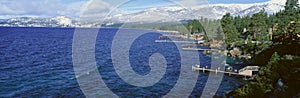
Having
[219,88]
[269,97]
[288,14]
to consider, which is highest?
[288,14]

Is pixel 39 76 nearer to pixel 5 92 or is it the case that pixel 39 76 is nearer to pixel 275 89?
pixel 5 92

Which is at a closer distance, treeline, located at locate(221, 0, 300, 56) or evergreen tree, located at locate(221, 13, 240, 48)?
treeline, located at locate(221, 0, 300, 56)

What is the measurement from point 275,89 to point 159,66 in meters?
26.6

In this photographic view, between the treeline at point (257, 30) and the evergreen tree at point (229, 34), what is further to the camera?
the evergreen tree at point (229, 34)

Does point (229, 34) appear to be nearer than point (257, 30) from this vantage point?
Yes

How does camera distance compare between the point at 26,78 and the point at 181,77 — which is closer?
the point at 26,78

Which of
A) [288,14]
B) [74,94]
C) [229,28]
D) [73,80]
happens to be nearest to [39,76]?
[73,80]

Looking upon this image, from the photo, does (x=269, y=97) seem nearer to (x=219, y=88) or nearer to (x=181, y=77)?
(x=219, y=88)

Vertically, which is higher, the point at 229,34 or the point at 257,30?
the point at 257,30

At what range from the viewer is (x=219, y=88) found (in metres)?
31.5

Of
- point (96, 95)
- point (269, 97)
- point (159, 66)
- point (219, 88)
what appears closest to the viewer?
point (269, 97)

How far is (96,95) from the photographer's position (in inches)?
1101

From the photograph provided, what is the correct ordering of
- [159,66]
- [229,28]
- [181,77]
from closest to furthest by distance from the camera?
[181,77] < [159,66] < [229,28]

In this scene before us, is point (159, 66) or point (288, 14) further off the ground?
point (288, 14)
